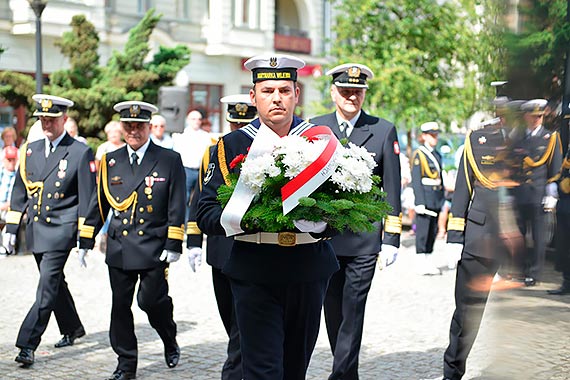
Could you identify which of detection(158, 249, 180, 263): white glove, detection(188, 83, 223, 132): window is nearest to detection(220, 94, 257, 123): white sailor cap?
detection(158, 249, 180, 263): white glove

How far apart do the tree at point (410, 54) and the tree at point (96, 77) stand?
3.70 meters

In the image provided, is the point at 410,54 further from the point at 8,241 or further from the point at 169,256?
the point at 169,256

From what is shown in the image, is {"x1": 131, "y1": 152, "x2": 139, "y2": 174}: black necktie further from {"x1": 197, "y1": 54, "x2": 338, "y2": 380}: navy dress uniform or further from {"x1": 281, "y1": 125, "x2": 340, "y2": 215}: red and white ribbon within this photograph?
{"x1": 281, "y1": 125, "x2": 340, "y2": 215}: red and white ribbon

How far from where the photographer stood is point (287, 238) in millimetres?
3918

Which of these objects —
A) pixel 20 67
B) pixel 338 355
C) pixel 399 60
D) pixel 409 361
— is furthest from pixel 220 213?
pixel 20 67

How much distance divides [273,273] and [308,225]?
353 mm

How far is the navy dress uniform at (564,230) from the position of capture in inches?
54.5

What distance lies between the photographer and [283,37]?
123ft

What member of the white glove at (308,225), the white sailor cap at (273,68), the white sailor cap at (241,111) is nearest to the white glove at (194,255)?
the white sailor cap at (241,111)

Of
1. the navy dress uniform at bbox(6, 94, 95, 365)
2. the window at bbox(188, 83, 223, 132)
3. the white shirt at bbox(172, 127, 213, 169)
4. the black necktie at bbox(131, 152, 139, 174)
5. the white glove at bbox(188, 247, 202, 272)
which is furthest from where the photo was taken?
the window at bbox(188, 83, 223, 132)

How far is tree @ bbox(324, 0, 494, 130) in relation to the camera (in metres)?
19.4

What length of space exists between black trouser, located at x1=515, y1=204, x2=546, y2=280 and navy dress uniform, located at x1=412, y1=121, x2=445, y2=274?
10.4 meters

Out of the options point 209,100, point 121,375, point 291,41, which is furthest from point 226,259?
point 291,41

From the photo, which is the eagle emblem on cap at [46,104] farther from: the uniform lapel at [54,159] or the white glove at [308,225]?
the white glove at [308,225]
